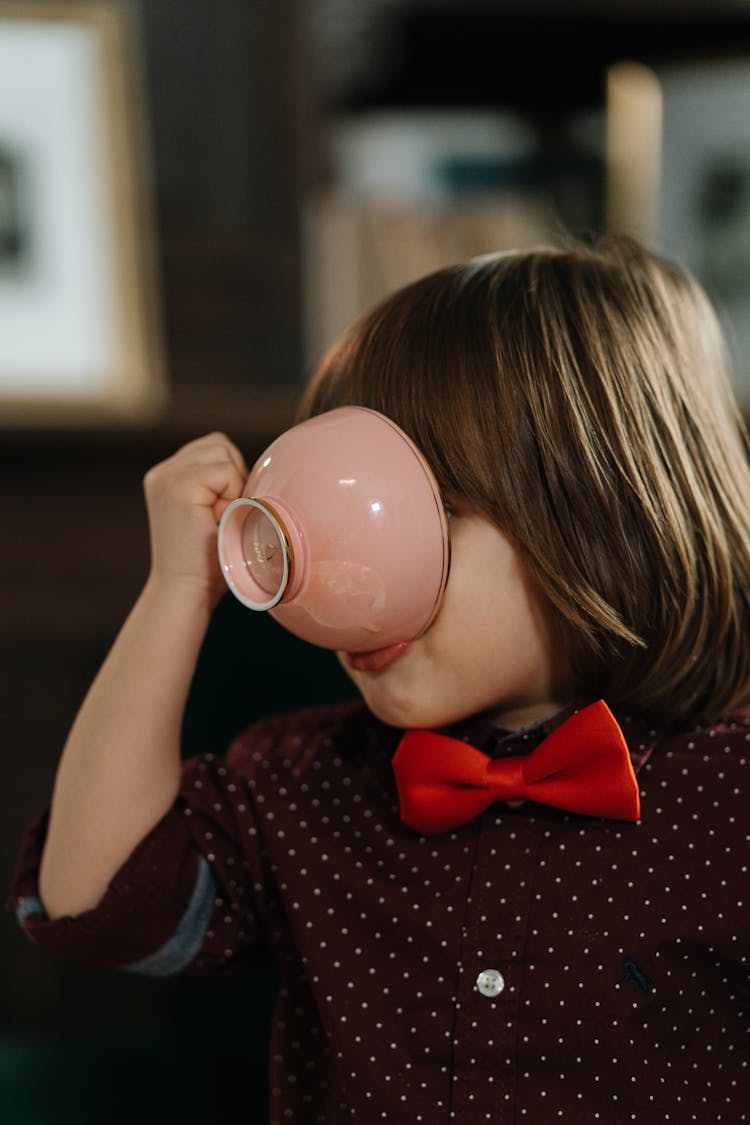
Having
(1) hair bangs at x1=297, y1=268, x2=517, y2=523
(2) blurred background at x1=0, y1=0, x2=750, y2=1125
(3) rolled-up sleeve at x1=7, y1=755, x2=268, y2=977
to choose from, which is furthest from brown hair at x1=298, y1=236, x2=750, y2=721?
Result: (2) blurred background at x1=0, y1=0, x2=750, y2=1125

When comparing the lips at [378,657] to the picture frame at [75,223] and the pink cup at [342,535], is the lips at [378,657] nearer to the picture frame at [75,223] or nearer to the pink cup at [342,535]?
the pink cup at [342,535]

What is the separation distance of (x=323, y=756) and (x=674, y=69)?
1360 mm

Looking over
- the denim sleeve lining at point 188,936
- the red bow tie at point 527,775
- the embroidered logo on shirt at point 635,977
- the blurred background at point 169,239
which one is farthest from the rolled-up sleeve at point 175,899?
the blurred background at point 169,239

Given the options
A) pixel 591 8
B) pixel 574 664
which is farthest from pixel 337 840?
pixel 591 8

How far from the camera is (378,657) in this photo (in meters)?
0.66

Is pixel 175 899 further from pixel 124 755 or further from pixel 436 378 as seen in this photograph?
pixel 436 378

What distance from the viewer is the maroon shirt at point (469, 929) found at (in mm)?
664

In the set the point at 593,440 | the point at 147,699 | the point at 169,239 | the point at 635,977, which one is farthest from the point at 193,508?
the point at 169,239

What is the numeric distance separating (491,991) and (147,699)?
256 mm

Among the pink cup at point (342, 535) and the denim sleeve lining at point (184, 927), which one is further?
the denim sleeve lining at point (184, 927)

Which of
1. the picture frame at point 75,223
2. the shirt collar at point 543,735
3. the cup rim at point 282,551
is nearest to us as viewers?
the cup rim at point 282,551

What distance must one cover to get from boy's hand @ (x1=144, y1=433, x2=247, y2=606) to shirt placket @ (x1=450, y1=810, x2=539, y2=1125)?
9.4 inches

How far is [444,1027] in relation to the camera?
0.68 metres

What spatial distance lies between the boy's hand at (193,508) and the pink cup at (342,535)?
93 millimetres
